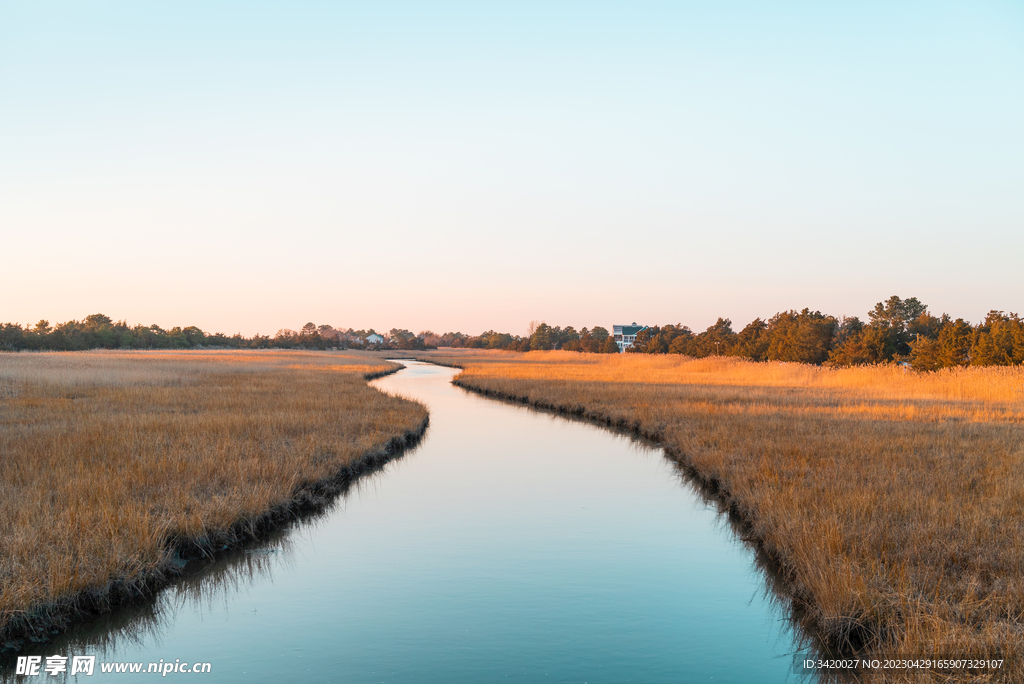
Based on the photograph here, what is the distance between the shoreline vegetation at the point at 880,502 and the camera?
6281 millimetres

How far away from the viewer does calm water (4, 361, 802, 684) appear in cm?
654

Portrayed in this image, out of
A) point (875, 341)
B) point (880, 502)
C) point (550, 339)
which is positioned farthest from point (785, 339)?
point (550, 339)

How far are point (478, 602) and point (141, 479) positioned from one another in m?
6.87

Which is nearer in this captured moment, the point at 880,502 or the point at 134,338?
the point at 880,502

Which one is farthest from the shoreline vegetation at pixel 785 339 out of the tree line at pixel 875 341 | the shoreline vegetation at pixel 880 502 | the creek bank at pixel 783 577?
the creek bank at pixel 783 577

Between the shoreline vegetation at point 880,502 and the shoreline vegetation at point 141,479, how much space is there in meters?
8.18

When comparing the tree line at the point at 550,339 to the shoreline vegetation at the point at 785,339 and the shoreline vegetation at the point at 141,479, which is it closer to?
the shoreline vegetation at the point at 785,339

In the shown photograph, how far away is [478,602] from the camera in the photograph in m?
8.06

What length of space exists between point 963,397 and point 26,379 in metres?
41.3

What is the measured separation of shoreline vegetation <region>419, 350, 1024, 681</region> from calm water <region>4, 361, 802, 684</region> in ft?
2.68

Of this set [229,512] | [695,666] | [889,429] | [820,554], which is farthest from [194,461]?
[889,429]

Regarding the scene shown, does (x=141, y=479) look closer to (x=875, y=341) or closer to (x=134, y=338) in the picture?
(x=875, y=341)

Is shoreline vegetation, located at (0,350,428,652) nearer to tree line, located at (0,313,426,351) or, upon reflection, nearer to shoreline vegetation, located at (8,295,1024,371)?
shoreline vegetation, located at (8,295,1024,371)

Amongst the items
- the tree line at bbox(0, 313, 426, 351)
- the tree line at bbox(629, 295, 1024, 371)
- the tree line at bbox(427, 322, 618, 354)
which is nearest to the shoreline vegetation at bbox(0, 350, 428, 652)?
the tree line at bbox(629, 295, 1024, 371)
